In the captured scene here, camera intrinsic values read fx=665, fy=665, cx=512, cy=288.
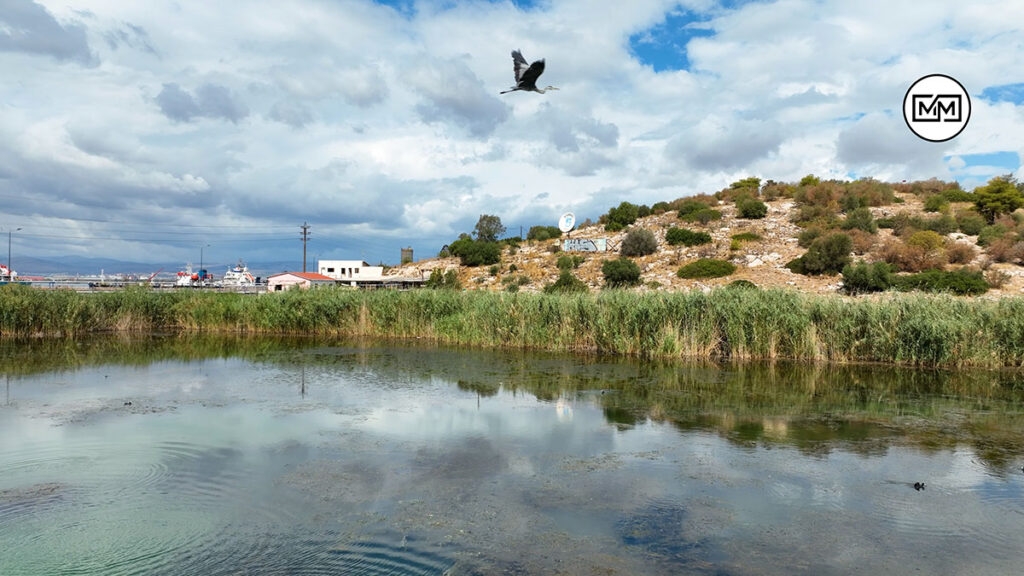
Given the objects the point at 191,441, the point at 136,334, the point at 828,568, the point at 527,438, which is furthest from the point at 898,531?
the point at 136,334

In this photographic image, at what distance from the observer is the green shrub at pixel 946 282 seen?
27.6 m

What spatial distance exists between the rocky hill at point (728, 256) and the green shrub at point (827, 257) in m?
0.62

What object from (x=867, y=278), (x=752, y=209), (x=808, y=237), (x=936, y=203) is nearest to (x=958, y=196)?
(x=936, y=203)

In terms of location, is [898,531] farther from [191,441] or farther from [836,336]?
[836,336]

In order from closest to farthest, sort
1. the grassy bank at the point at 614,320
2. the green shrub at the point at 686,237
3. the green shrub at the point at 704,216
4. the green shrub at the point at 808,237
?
1. the grassy bank at the point at 614,320
2. the green shrub at the point at 808,237
3. the green shrub at the point at 686,237
4. the green shrub at the point at 704,216


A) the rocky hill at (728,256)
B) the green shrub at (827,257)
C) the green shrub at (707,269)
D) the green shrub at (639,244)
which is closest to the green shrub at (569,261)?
the rocky hill at (728,256)

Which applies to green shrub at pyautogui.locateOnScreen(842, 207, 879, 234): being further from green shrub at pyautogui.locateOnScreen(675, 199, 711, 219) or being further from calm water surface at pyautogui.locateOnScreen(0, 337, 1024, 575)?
calm water surface at pyautogui.locateOnScreen(0, 337, 1024, 575)

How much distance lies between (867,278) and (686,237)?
48.7 ft

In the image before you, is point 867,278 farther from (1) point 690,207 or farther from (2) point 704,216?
(1) point 690,207

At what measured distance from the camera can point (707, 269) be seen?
36.6 meters

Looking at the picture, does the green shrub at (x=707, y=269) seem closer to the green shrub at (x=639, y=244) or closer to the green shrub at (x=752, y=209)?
the green shrub at (x=639, y=244)

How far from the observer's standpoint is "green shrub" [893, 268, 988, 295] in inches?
1087

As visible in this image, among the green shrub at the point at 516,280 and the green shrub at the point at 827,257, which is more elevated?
the green shrub at the point at 827,257

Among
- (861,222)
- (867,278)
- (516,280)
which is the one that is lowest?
(867,278)
